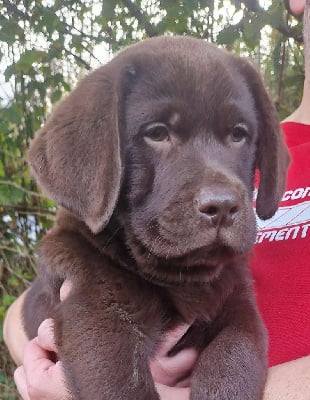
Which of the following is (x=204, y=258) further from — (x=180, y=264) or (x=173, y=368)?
(x=173, y=368)

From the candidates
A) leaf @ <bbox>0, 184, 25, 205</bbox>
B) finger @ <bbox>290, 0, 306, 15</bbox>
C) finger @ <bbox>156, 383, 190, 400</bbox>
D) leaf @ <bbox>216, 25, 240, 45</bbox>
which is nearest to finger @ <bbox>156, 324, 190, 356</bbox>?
finger @ <bbox>156, 383, 190, 400</bbox>

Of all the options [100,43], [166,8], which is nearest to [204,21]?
[166,8]

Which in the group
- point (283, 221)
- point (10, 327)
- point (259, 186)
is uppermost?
point (259, 186)

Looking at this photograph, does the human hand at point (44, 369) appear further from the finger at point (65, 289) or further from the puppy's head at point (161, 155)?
the puppy's head at point (161, 155)

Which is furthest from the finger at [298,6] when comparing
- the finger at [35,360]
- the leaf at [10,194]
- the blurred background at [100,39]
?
the leaf at [10,194]

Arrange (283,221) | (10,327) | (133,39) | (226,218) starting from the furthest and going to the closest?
(133,39) → (10,327) → (283,221) → (226,218)

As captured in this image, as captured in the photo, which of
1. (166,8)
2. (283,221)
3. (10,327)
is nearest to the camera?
(283,221)

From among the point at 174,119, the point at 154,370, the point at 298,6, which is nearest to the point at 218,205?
the point at 174,119

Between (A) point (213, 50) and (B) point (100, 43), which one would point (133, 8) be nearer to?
(B) point (100, 43)
